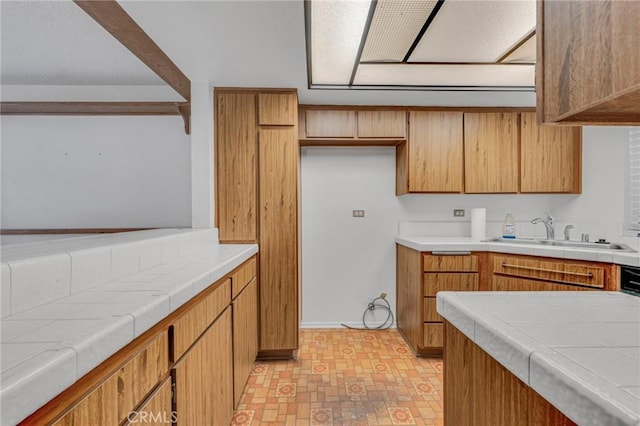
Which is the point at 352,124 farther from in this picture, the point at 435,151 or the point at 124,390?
the point at 124,390

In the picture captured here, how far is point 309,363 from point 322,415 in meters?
0.64

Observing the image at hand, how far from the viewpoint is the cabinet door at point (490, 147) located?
290cm

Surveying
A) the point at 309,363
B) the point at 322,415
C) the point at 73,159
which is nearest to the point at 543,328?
the point at 322,415

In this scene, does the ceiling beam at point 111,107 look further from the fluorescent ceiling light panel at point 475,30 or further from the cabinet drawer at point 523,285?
the cabinet drawer at point 523,285

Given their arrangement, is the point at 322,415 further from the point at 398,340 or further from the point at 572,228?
the point at 572,228

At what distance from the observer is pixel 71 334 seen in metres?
0.65

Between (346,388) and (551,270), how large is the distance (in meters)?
1.64

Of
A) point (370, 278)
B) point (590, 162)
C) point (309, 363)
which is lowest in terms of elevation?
point (309, 363)

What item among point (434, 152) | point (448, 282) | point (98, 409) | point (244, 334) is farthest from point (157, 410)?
point (434, 152)

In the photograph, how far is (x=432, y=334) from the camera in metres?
2.52

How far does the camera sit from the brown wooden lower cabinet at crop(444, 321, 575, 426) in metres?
0.61

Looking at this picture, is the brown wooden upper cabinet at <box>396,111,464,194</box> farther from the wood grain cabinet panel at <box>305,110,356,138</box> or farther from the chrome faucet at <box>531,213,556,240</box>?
the chrome faucet at <box>531,213,556,240</box>

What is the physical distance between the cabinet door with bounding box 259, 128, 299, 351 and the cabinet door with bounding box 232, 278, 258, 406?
118 millimetres

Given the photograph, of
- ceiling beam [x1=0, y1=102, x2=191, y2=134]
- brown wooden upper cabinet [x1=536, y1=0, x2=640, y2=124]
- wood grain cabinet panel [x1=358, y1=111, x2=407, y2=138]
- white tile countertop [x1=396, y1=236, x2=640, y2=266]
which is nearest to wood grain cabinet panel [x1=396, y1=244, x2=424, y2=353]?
white tile countertop [x1=396, y1=236, x2=640, y2=266]
